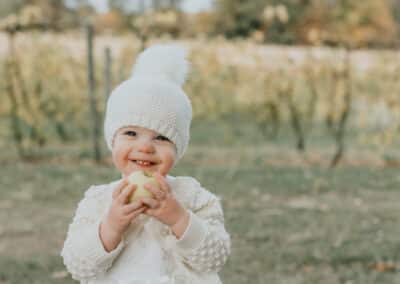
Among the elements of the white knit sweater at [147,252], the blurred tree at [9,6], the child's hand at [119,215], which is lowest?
the blurred tree at [9,6]

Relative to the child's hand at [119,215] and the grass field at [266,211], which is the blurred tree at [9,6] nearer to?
the grass field at [266,211]

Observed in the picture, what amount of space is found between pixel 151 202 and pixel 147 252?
0.69ft

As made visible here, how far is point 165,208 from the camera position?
2000mm

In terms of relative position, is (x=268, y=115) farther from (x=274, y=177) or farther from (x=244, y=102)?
(x=274, y=177)

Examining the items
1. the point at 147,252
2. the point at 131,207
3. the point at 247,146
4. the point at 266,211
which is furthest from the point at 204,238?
the point at 247,146

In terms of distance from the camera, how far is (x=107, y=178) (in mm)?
6816

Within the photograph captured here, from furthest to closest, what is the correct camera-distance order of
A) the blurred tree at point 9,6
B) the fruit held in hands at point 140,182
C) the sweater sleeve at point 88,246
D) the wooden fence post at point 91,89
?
the blurred tree at point 9,6 → the wooden fence post at point 91,89 → the sweater sleeve at point 88,246 → the fruit held in hands at point 140,182

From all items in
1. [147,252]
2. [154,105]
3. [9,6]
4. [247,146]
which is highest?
[154,105]

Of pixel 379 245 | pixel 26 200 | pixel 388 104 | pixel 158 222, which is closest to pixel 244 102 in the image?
pixel 388 104

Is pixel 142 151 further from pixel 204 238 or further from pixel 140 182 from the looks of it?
pixel 204 238

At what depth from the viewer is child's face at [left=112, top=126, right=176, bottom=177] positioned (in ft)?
6.86

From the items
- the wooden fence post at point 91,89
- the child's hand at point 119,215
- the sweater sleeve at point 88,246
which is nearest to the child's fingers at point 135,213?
the child's hand at point 119,215

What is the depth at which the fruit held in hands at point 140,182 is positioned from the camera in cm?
195

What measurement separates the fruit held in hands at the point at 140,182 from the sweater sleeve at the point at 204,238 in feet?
0.61
